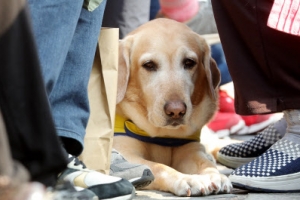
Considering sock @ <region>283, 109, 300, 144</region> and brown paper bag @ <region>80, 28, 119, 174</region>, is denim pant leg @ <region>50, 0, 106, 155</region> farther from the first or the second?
sock @ <region>283, 109, 300, 144</region>

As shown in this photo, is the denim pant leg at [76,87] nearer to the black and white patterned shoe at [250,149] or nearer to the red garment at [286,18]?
the red garment at [286,18]

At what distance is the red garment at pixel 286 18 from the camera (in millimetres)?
2627

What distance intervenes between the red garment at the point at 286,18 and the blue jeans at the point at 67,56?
72cm

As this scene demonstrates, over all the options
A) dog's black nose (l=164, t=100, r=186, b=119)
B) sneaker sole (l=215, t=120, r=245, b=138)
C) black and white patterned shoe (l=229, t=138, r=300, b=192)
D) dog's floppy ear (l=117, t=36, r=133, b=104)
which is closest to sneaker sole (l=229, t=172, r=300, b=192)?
black and white patterned shoe (l=229, t=138, r=300, b=192)

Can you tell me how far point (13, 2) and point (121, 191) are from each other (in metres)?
0.87

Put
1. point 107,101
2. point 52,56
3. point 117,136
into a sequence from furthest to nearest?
1. point 117,136
2. point 107,101
3. point 52,56

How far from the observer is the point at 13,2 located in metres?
1.46

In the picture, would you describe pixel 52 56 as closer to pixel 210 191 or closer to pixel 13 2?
pixel 13 2

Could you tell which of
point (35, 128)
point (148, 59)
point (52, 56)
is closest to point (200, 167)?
point (148, 59)

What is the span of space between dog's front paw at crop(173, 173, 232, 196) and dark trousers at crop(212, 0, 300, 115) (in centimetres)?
33

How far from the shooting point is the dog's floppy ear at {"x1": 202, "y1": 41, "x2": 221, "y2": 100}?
11.0 feet

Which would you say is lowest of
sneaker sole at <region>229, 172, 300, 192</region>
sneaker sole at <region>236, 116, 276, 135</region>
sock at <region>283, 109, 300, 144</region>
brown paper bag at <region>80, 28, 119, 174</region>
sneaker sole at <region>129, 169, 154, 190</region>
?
sneaker sole at <region>236, 116, 276, 135</region>

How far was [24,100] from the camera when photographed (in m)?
1.52

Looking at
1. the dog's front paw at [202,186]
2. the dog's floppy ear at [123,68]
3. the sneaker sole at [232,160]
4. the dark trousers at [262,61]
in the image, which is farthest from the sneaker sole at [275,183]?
the dog's floppy ear at [123,68]
